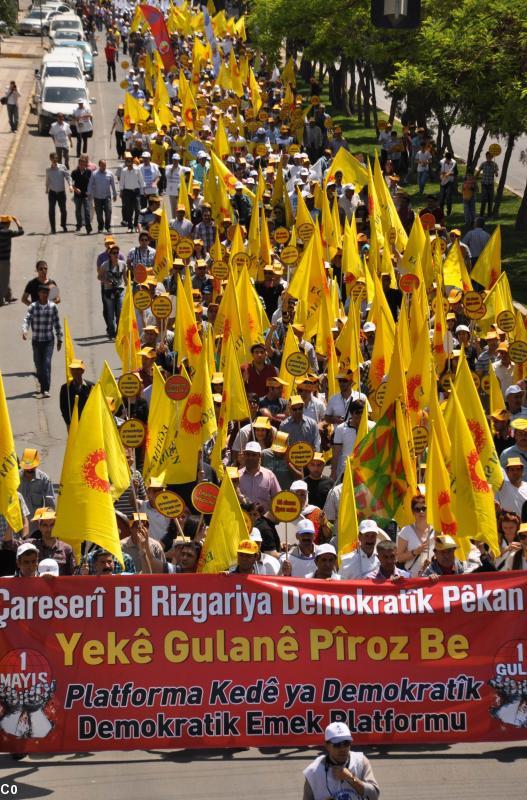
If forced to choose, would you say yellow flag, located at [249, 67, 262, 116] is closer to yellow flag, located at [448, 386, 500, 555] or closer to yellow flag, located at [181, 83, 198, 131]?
yellow flag, located at [181, 83, 198, 131]

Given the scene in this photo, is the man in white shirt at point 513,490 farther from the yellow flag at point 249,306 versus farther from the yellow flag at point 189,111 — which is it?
the yellow flag at point 189,111

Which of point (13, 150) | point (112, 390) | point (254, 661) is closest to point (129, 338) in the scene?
point (112, 390)

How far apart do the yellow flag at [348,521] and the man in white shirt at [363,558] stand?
4.4 inches

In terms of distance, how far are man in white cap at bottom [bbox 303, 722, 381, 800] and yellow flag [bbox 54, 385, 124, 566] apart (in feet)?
9.61

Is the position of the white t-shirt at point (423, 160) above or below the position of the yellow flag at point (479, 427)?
above

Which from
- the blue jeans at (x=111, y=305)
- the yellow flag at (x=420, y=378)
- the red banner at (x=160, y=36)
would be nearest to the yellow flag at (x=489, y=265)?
the blue jeans at (x=111, y=305)

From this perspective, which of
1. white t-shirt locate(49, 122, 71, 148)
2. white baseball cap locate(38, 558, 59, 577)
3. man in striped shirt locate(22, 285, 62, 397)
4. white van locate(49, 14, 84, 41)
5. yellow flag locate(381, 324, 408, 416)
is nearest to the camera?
white baseball cap locate(38, 558, 59, 577)

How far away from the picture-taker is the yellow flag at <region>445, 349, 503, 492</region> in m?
13.6

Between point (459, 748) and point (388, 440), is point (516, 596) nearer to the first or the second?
point (459, 748)

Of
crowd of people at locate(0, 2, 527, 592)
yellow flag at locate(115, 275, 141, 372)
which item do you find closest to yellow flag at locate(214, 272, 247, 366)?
crowd of people at locate(0, 2, 527, 592)

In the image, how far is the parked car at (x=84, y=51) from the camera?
52.5 metres

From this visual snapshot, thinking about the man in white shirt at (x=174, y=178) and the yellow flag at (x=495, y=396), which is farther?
the man in white shirt at (x=174, y=178)

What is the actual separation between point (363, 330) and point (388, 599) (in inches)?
307

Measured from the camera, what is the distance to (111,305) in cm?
2294
